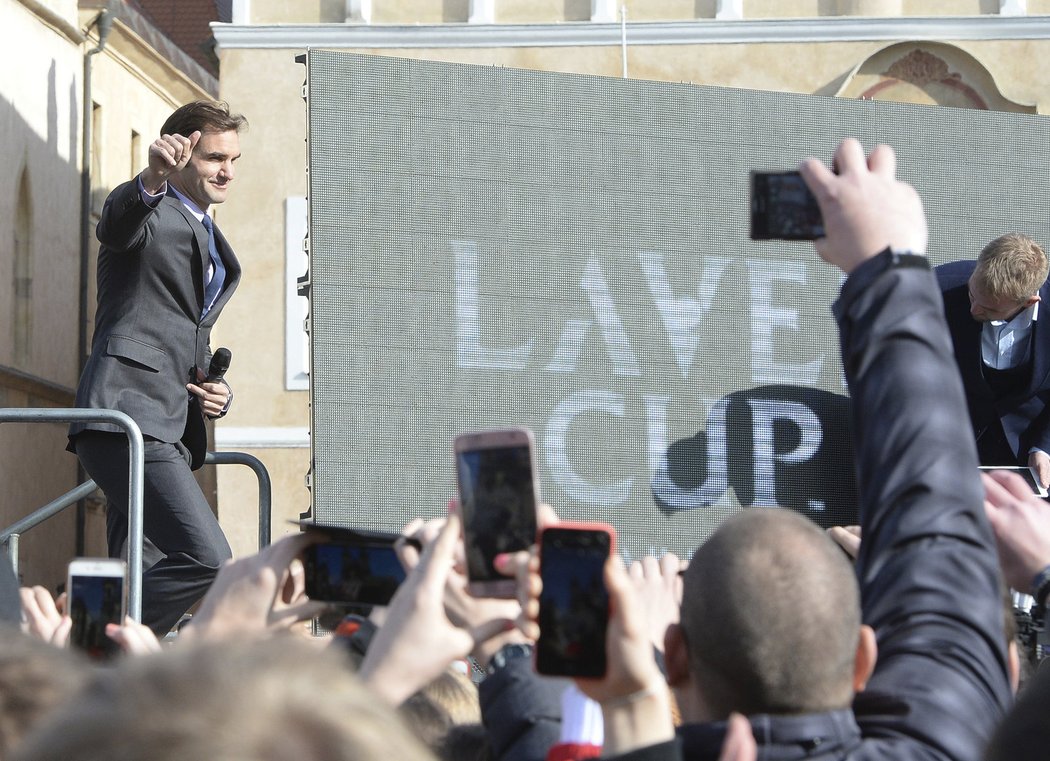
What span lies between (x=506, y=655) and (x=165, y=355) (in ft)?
10.2

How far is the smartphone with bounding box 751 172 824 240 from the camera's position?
7.59 feet

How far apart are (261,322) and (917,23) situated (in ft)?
21.3

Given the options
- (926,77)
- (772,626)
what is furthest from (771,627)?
(926,77)

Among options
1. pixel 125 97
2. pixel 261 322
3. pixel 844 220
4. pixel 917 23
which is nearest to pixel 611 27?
pixel 917 23

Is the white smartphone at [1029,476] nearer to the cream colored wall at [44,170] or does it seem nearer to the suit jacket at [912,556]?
the suit jacket at [912,556]

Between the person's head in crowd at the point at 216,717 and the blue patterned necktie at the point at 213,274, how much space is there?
430cm

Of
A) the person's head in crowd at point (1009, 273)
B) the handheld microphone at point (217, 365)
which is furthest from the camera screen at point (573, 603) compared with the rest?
the person's head in crowd at point (1009, 273)

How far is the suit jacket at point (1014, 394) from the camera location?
18.8 ft

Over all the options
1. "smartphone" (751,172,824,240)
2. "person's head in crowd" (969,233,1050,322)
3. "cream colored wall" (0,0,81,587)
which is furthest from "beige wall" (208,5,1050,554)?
"smartphone" (751,172,824,240)

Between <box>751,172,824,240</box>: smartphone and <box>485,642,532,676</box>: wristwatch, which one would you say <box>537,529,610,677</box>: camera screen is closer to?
<box>485,642,532,676</box>: wristwatch

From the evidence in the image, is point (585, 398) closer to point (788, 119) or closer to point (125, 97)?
point (788, 119)

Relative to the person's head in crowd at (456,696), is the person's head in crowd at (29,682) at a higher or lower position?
higher

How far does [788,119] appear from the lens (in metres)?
6.12

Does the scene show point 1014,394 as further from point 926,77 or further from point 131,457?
point 926,77
